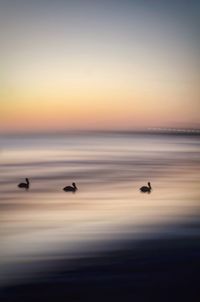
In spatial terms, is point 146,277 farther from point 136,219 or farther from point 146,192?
point 146,192

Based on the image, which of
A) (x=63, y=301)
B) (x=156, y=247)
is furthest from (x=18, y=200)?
(x=63, y=301)

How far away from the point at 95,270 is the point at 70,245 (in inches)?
100

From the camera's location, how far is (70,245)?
40.2 feet

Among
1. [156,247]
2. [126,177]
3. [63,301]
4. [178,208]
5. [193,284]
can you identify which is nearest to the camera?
[63,301]

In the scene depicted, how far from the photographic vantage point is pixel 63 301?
7.93 meters

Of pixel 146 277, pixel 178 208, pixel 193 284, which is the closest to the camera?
pixel 193 284

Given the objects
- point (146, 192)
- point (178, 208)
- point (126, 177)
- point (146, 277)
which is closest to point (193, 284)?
point (146, 277)

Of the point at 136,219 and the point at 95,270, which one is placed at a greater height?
the point at 136,219

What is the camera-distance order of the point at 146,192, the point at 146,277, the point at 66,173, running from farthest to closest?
the point at 66,173, the point at 146,192, the point at 146,277

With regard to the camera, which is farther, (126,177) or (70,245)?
(126,177)

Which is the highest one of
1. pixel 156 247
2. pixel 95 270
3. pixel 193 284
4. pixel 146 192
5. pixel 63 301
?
pixel 146 192

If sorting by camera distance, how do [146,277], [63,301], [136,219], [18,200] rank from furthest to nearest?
1. [18,200]
2. [136,219]
3. [146,277]
4. [63,301]

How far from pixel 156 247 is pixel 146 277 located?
2.64 metres

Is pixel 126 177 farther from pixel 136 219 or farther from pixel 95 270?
pixel 95 270
